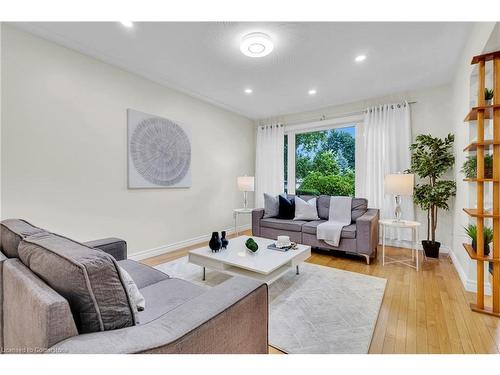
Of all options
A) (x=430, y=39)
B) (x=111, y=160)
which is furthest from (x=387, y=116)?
(x=111, y=160)

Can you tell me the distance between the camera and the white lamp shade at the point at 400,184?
3.03 metres

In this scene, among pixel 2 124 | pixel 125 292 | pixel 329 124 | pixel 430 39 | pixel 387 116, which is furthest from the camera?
pixel 329 124

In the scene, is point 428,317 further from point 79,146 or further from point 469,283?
point 79,146

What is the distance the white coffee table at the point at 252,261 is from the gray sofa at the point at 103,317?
87 cm

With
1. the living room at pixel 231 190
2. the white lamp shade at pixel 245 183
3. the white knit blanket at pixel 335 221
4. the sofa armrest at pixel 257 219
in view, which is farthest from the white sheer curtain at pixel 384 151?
the white lamp shade at pixel 245 183

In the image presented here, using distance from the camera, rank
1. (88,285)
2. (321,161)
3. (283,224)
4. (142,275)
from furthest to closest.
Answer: (321,161), (283,224), (142,275), (88,285)

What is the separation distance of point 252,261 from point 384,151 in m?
3.10

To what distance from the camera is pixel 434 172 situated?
332cm

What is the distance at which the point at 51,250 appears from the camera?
0.94 m

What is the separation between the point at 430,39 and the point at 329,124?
2261 millimetres

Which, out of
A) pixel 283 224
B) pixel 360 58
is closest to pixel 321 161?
pixel 283 224

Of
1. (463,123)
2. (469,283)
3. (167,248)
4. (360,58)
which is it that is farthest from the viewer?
(167,248)

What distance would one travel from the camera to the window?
4.59 m
